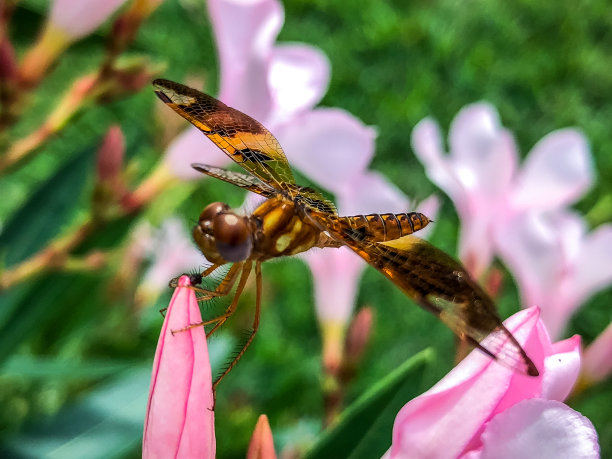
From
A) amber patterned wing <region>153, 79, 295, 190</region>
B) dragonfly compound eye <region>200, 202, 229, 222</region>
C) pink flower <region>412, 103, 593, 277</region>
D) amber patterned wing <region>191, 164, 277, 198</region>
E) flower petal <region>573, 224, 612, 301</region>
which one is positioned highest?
amber patterned wing <region>153, 79, 295, 190</region>

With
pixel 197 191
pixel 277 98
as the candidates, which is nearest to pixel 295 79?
pixel 277 98

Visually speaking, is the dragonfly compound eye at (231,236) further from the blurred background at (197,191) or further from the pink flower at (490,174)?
the pink flower at (490,174)

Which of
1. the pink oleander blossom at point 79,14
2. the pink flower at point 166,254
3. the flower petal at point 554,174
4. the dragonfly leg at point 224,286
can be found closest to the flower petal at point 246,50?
the pink oleander blossom at point 79,14

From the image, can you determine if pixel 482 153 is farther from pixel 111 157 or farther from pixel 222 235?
pixel 222 235


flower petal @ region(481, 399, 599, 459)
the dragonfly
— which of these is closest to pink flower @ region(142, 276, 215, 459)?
the dragonfly

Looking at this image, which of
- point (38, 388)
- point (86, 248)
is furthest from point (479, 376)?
point (38, 388)

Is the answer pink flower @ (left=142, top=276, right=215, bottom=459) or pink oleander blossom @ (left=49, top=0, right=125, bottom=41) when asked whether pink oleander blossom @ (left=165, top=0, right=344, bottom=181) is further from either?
pink flower @ (left=142, top=276, right=215, bottom=459)

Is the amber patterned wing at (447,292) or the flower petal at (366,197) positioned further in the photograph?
the flower petal at (366,197)
